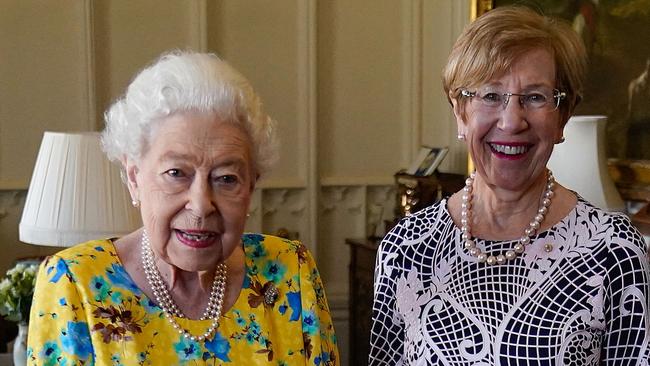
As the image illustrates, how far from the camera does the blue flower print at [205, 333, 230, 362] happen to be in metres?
1.62

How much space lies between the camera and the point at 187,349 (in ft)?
5.24

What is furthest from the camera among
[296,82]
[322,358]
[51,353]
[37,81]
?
[296,82]

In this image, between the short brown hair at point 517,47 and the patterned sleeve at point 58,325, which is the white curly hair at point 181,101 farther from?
the short brown hair at point 517,47

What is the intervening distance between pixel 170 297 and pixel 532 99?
799mm

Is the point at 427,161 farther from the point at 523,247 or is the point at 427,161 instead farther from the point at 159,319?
the point at 159,319

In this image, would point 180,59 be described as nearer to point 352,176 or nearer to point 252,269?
point 252,269

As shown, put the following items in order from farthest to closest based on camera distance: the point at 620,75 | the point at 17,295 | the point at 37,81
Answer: the point at 37,81
the point at 620,75
the point at 17,295

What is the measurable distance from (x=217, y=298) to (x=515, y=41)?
0.77m

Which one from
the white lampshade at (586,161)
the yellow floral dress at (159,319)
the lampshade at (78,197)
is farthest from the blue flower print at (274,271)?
the white lampshade at (586,161)

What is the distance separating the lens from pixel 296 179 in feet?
15.0

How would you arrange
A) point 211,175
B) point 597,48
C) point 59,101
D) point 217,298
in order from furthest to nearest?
point 59,101, point 597,48, point 217,298, point 211,175

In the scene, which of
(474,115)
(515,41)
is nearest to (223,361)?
(474,115)

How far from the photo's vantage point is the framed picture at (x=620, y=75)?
3002 mm

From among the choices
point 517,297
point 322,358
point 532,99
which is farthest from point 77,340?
point 532,99
